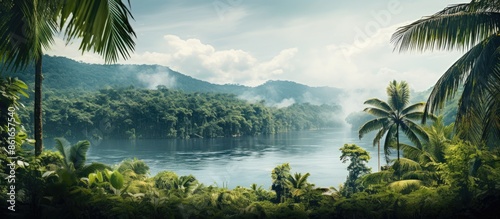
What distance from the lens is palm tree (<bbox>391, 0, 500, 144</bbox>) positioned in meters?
6.32

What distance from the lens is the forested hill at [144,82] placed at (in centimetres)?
7069

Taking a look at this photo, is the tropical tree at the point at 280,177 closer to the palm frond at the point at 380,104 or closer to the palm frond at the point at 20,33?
the palm frond at the point at 380,104

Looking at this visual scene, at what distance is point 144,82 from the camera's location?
113 metres

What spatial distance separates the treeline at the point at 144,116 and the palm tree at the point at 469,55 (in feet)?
152

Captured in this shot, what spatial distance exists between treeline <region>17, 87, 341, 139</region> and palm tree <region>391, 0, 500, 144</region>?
4633 centimetres

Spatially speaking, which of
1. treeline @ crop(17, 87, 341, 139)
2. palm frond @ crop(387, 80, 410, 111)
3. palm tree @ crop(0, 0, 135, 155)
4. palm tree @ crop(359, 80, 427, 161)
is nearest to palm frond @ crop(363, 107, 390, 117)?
palm tree @ crop(359, 80, 427, 161)

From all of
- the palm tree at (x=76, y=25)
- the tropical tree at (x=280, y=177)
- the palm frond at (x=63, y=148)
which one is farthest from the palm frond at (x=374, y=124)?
the palm tree at (x=76, y=25)

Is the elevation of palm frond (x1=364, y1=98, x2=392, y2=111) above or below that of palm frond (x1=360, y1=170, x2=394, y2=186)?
above

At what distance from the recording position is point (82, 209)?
3.61 meters

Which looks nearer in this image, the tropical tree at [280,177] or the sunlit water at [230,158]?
the tropical tree at [280,177]

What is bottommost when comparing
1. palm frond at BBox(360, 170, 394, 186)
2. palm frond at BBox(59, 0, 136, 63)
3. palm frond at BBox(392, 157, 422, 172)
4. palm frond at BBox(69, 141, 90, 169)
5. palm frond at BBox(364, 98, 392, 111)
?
palm frond at BBox(360, 170, 394, 186)

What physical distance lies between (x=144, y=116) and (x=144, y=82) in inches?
2087

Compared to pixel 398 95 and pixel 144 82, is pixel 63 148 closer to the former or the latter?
pixel 398 95

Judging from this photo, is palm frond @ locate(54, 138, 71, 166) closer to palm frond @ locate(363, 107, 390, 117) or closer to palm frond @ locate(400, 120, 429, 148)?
palm frond @ locate(400, 120, 429, 148)
